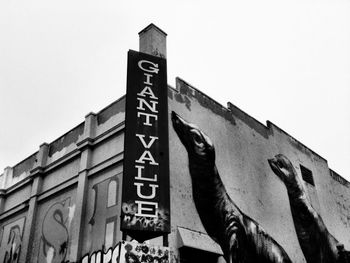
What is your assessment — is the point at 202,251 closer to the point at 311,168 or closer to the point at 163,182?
the point at 163,182

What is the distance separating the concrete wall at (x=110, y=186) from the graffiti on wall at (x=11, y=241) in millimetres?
49

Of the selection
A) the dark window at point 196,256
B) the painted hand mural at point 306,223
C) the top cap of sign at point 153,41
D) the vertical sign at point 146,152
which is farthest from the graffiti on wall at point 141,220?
the painted hand mural at point 306,223

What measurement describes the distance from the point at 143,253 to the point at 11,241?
1073cm

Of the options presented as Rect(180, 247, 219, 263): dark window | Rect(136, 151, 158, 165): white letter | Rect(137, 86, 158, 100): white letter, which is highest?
Rect(137, 86, 158, 100): white letter

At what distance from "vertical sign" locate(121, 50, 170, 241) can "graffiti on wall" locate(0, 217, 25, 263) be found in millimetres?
9422

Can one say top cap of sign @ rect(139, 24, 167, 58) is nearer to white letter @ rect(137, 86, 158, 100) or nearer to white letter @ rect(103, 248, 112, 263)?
white letter @ rect(137, 86, 158, 100)

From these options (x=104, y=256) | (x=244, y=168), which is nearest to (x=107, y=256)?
(x=104, y=256)

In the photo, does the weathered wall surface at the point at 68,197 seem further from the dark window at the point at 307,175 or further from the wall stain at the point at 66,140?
the dark window at the point at 307,175

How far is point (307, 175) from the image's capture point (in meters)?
22.8

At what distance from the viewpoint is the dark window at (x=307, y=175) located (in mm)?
22422

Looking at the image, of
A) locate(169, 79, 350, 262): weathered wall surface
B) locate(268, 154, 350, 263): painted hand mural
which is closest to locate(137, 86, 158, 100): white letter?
locate(169, 79, 350, 262): weathered wall surface

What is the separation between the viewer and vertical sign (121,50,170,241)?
38.5ft

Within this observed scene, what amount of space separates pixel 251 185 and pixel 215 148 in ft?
8.71

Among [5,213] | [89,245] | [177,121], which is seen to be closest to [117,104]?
[177,121]
